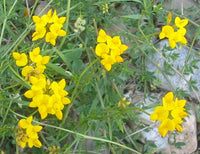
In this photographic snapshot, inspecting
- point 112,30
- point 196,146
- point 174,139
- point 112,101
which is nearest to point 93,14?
point 112,30

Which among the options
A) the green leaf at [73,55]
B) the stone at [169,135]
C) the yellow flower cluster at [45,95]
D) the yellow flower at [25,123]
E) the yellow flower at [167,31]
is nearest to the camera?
the yellow flower cluster at [45,95]

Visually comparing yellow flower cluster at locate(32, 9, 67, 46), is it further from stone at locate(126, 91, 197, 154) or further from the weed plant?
stone at locate(126, 91, 197, 154)

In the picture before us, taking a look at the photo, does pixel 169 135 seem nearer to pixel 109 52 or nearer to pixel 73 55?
pixel 73 55

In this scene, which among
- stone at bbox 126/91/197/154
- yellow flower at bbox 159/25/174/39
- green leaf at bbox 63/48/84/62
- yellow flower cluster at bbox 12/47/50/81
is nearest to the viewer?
yellow flower cluster at bbox 12/47/50/81

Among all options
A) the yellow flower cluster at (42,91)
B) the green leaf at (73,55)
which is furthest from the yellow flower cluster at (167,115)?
the green leaf at (73,55)

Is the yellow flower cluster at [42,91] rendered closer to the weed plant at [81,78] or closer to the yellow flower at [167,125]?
the weed plant at [81,78]

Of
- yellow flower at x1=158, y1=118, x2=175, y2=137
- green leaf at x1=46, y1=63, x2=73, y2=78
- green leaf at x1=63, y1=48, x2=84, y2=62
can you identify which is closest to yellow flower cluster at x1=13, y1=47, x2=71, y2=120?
green leaf at x1=46, y1=63, x2=73, y2=78

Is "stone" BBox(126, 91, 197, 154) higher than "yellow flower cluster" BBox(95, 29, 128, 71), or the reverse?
"yellow flower cluster" BBox(95, 29, 128, 71)
